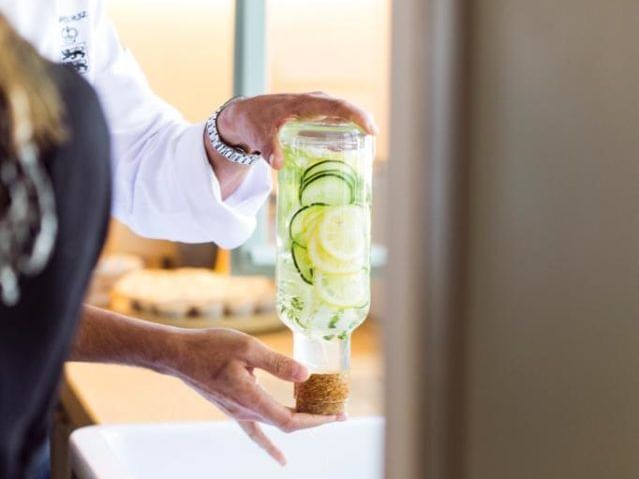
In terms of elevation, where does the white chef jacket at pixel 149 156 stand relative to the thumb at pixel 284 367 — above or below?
above

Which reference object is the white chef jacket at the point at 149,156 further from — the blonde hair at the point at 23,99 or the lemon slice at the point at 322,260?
the blonde hair at the point at 23,99

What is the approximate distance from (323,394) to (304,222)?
15 cm

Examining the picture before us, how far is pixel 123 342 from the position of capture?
94 cm

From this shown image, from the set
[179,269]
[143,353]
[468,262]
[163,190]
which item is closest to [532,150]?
[468,262]

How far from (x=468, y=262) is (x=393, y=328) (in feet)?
0.14

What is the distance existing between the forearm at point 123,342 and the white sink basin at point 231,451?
259 millimetres

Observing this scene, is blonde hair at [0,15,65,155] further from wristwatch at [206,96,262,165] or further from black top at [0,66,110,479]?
wristwatch at [206,96,262,165]

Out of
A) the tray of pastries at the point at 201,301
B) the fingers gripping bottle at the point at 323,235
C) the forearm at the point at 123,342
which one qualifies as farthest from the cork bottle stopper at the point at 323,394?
the tray of pastries at the point at 201,301

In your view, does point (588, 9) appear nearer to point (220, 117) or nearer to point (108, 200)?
point (108, 200)

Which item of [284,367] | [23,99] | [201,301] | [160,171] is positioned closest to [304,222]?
[284,367]

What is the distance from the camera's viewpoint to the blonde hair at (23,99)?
45cm

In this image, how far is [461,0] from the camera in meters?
0.45

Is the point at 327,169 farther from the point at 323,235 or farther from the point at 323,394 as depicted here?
the point at 323,394

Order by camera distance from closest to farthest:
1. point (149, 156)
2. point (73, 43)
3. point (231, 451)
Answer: point (73, 43), point (149, 156), point (231, 451)
